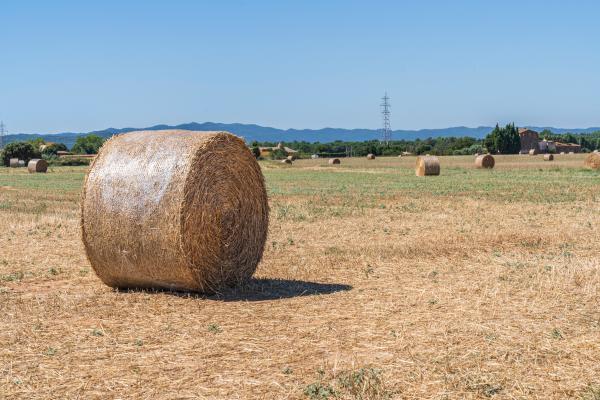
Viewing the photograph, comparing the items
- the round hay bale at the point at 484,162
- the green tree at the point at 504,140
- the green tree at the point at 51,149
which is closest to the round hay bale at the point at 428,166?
the round hay bale at the point at 484,162

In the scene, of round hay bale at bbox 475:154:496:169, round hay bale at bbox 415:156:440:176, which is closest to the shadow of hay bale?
round hay bale at bbox 415:156:440:176

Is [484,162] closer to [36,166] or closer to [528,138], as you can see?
[36,166]

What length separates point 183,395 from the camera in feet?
22.5

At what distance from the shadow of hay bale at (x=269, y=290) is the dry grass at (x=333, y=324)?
0.14ft

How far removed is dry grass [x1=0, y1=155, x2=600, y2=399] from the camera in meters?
7.08

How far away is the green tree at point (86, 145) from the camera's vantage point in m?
142

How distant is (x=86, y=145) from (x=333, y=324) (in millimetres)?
147743

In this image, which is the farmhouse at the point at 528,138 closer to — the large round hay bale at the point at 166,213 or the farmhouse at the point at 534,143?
the farmhouse at the point at 534,143

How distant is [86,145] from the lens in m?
151

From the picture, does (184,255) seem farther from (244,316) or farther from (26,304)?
(26,304)

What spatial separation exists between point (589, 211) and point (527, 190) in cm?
955

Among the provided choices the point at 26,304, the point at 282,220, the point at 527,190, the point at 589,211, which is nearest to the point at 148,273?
the point at 26,304

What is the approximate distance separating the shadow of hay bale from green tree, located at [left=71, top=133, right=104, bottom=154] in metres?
130

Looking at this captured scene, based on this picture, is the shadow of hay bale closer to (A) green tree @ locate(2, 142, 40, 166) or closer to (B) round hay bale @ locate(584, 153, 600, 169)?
(B) round hay bale @ locate(584, 153, 600, 169)
